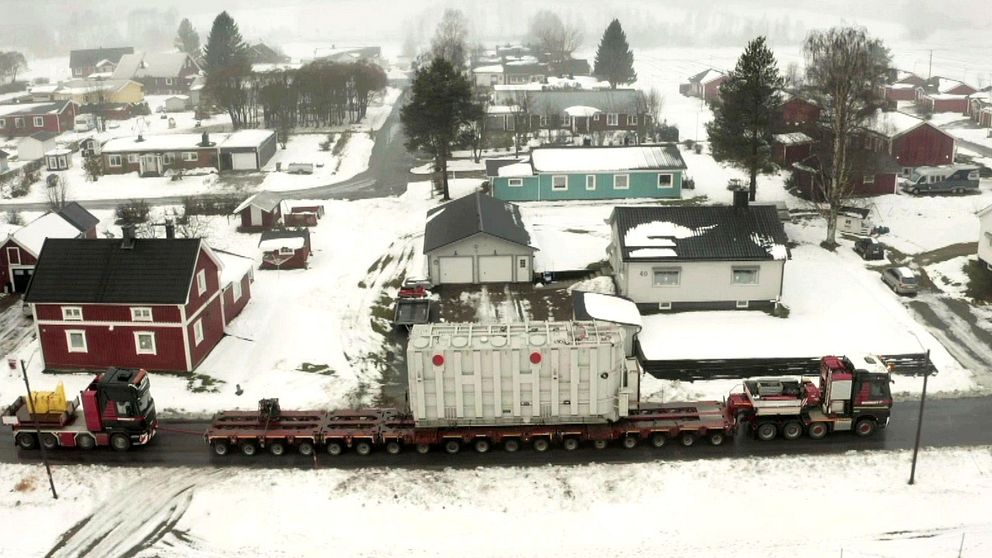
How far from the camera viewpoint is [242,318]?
156ft

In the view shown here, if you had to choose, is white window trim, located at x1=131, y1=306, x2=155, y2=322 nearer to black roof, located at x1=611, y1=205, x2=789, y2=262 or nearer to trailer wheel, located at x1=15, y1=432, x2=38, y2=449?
trailer wheel, located at x1=15, y1=432, x2=38, y2=449

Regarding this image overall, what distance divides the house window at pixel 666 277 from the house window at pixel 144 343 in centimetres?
2504

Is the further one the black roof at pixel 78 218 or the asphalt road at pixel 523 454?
the black roof at pixel 78 218

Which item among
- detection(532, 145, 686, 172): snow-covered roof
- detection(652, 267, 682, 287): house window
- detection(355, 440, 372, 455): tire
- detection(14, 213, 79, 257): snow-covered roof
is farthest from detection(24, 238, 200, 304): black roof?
detection(532, 145, 686, 172): snow-covered roof

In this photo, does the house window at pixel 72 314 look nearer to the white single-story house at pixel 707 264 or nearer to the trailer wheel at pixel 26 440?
the trailer wheel at pixel 26 440

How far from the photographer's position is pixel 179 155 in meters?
87.9

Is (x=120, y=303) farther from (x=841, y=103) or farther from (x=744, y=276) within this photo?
(x=841, y=103)

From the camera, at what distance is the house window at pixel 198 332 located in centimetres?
4166

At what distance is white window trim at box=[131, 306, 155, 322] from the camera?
133 ft

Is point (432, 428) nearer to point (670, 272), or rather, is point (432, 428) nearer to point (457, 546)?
point (457, 546)

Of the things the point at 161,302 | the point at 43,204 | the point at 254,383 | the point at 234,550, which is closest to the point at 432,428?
the point at 234,550

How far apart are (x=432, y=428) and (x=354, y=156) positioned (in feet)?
205

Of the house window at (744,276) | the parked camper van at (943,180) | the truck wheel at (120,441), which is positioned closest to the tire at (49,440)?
the truck wheel at (120,441)

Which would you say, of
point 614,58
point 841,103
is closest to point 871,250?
point 841,103
